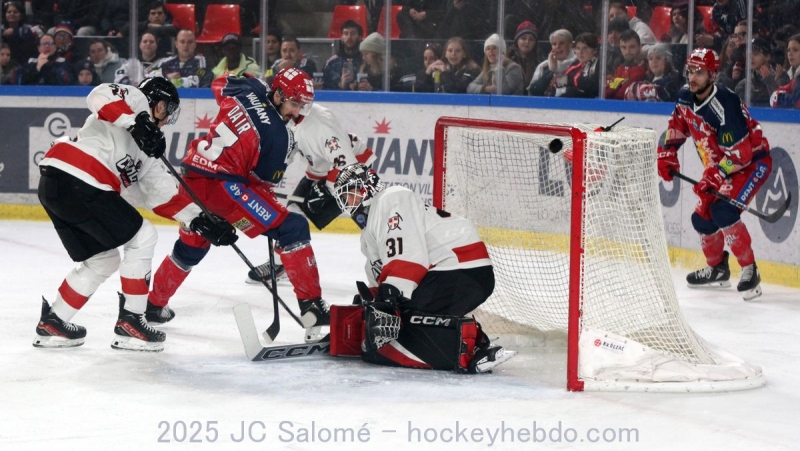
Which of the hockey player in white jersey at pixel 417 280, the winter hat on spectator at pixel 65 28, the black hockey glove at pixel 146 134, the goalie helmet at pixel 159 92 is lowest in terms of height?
the hockey player in white jersey at pixel 417 280

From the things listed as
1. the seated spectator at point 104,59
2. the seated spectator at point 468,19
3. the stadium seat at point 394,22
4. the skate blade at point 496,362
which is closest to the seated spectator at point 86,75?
the seated spectator at point 104,59

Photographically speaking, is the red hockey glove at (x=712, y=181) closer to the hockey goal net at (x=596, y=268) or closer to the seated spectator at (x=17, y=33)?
the hockey goal net at (x=596, y=268)

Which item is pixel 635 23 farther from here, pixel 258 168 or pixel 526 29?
pixel 258 168

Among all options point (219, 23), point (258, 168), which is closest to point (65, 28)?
point (219, 23)

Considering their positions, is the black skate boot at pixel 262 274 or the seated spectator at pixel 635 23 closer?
the black skate boot at pixel 262 274

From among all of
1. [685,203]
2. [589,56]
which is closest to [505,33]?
[589,56]

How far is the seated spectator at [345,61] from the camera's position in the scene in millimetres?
7711

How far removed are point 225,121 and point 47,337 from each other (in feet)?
3.46

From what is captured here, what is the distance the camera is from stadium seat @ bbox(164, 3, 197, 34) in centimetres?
795

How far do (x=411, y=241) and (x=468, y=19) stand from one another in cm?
411

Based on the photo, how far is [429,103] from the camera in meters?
7.41

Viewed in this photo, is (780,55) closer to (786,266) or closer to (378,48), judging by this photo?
(786,266)

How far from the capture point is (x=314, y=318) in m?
4.32

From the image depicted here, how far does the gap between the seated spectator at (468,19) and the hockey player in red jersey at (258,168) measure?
3264 millimetres
